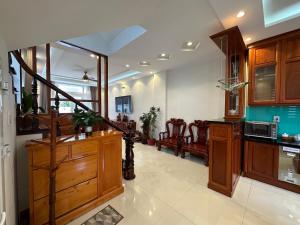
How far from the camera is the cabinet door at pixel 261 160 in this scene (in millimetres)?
2592


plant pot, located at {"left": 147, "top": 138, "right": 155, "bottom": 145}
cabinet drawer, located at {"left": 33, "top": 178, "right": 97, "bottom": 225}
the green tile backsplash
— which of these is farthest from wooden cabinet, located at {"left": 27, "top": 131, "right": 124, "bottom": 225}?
plant pot, located at {"left": 147, "top": 138, "right": 155, "bottom": 145}

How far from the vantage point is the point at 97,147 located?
6.74ft

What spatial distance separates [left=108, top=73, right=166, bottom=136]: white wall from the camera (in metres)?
5.39

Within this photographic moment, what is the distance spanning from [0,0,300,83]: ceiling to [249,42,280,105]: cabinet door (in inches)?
11.8

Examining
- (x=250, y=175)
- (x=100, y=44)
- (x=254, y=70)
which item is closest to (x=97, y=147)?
(x=100, y=44)

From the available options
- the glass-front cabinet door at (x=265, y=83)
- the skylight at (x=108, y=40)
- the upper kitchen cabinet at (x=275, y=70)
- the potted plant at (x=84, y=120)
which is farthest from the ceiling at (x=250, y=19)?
the potted plant at (x=84, y=120)

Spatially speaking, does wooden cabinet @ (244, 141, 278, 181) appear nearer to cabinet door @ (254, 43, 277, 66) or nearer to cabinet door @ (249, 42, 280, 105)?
cabinet door @ (249, 42, 280, 105)

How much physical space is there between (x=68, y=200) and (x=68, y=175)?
31cm

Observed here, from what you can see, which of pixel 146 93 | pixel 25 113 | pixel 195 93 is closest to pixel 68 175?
pixel 25 113

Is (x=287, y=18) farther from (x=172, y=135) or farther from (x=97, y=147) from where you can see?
(x=172, y=135)

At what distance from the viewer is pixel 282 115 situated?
286 cm

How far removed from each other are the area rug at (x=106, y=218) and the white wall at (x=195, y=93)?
3.37m

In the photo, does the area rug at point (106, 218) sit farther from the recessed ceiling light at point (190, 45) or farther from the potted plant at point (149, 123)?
the potted plant at point (149, 123)

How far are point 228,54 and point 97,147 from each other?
10.0ft
